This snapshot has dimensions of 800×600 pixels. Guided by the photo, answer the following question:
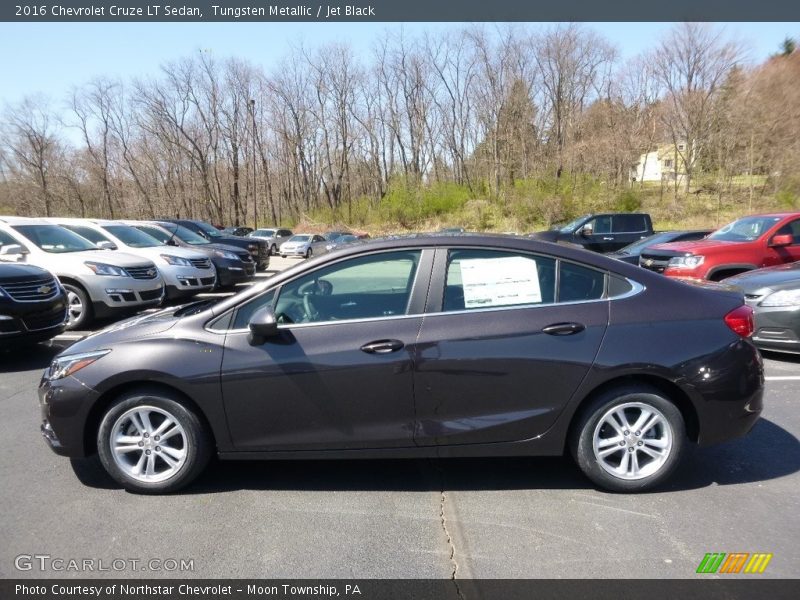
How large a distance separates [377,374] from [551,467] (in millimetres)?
1508

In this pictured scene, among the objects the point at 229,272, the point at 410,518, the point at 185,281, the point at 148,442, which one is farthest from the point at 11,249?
the point at 410,518

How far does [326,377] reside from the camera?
131 inches

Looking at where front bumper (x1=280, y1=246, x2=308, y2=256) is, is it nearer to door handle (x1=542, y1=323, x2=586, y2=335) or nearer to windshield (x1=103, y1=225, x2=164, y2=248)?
windshield (x1=103, y1=225, x2=164, y2=248)

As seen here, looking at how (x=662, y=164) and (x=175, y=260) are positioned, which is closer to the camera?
(x=175, y=260)

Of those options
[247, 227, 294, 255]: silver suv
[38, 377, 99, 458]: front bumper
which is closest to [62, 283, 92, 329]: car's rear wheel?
[38, 377, 99, 458]: front bumper

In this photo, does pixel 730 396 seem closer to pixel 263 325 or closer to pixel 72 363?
pixel 263 325

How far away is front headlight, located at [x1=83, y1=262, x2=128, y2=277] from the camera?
883cm

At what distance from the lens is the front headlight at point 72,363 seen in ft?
→ 11.5

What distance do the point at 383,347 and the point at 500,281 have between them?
0.86 m

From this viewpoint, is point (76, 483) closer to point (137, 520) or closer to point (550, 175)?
point (137, 520)

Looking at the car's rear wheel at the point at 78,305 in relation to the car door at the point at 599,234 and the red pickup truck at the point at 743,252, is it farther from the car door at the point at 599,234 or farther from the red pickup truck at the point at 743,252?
the car door at the point at 599,234

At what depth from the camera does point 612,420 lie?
3.43m

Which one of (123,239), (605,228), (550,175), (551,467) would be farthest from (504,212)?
(551,467)

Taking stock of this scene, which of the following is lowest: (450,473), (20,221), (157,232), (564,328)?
(450,473)
